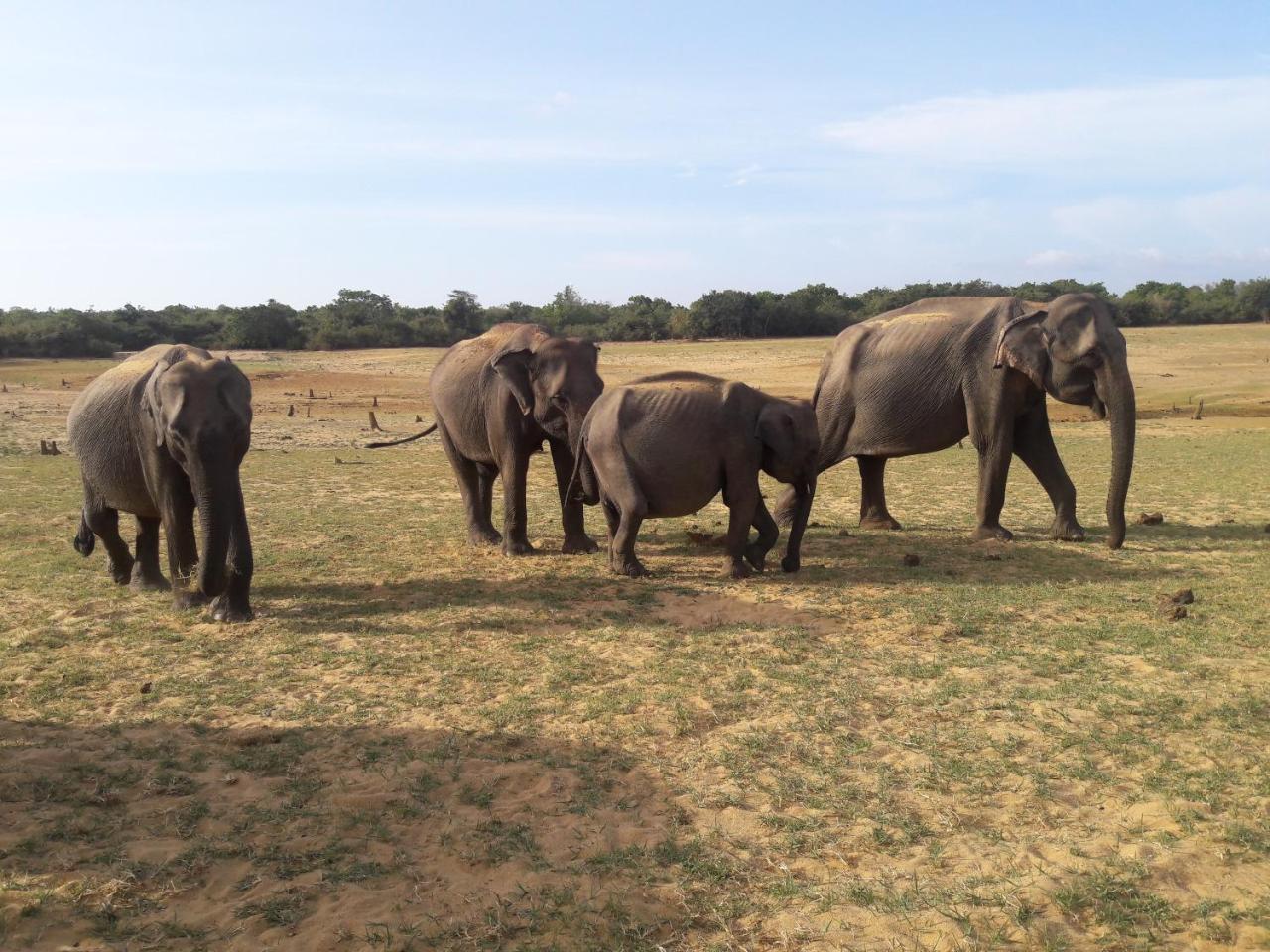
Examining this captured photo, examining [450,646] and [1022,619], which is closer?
[450,646]

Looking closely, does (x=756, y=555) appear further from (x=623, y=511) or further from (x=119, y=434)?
(x=119, y=434)

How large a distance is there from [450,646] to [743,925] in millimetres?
4121

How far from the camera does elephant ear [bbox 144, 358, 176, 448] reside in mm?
8398

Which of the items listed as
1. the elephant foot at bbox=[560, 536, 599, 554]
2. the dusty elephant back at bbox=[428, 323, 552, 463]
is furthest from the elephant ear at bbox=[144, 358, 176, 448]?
the elephant foot at bbox=[560, 536, 599, 554]

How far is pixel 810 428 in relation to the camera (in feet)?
32.6

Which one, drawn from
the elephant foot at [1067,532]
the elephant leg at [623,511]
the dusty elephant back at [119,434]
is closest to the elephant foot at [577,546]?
the elephant leg at [623,511]

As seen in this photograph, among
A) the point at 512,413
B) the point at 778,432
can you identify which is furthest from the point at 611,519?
the point at 778,432

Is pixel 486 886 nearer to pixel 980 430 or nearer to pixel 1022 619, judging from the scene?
pixel 1022 619

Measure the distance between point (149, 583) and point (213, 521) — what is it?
6.41ft

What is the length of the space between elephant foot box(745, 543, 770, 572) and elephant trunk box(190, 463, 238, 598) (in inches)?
187

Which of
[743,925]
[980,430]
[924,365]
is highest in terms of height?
[924,365]

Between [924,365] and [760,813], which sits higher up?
[924,365]

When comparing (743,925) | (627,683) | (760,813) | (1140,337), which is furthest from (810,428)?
(1140,337)

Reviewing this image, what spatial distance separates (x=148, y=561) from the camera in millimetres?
9625
